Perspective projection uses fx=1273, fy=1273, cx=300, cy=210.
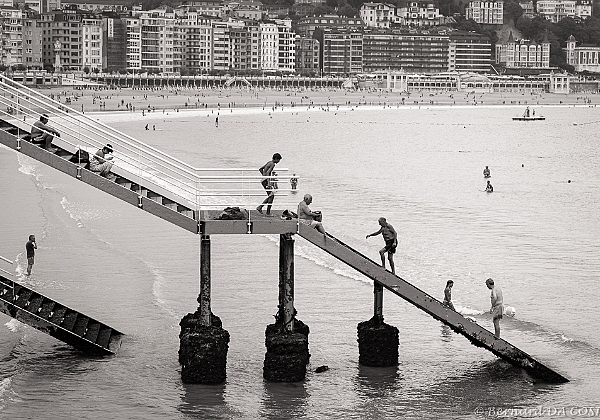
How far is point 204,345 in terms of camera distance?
1997 centimetres

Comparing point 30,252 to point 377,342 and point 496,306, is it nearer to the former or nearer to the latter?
point 377,342

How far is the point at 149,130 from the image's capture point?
10844 cm

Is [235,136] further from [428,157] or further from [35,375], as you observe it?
[35,375]

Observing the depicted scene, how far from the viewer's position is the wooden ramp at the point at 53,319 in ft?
68.0

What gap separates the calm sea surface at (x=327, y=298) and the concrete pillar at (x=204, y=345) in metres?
0.22

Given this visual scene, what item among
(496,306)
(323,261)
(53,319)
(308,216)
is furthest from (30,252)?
(496,306)

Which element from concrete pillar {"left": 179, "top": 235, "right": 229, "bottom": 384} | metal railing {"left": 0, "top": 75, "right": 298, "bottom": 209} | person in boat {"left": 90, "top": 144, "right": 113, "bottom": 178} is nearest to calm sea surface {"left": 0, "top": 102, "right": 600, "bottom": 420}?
concrete pillar {"left": 179, "top": 235, "right": 229, "bottom": 384}

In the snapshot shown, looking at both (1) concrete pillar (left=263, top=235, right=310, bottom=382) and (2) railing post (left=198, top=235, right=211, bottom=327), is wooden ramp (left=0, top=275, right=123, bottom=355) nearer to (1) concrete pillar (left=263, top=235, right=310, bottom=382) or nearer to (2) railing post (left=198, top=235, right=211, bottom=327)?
(2) railing post (left=198, top=235, right=211, bottom=327)

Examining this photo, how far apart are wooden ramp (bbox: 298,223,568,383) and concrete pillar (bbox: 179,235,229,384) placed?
1.64 meters

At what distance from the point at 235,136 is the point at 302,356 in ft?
282

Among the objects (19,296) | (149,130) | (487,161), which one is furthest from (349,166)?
(19,296)

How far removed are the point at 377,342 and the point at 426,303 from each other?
1327 millimetres

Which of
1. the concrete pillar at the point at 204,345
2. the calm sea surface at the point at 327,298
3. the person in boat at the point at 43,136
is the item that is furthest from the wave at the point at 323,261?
the person in boat at the point at 43,136

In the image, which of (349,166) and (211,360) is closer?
(211,360)
